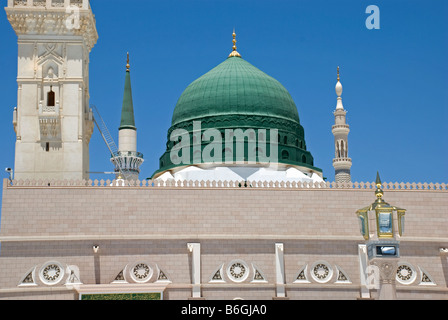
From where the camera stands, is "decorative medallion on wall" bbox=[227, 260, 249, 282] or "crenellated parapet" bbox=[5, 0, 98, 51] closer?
"decorative medallion on wall" bbox=[227, 260, 249, 282]

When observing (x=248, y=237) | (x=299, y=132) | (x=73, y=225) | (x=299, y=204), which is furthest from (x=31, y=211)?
(x=299, y=132)

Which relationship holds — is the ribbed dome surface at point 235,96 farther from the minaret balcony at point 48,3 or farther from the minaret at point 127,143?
the minaret balcony at point 48,3

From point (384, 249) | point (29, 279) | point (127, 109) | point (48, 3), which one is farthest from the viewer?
point (127, 109)

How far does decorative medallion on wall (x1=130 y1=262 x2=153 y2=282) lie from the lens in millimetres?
19391

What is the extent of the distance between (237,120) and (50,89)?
749 centimetres

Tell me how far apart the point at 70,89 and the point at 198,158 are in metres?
6.07

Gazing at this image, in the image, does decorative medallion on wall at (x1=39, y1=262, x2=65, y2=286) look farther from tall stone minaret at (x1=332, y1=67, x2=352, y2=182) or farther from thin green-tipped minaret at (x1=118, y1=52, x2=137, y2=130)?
tall stone minaret at (x1=332, y1=67, x2=352, y2=182)

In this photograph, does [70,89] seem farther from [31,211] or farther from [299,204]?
[299,204]

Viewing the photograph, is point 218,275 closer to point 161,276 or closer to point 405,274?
point 161,276

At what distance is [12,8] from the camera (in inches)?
915

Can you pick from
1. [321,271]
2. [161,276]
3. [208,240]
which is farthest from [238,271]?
[321,271]

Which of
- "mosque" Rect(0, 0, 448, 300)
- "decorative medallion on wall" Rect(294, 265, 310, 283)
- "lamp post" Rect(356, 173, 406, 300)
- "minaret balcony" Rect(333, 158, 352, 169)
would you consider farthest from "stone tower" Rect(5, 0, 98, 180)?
"minaret balcony" Rect(333, 158, 352, 169)

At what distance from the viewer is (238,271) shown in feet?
64.6

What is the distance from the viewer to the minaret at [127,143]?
98.6 feet
